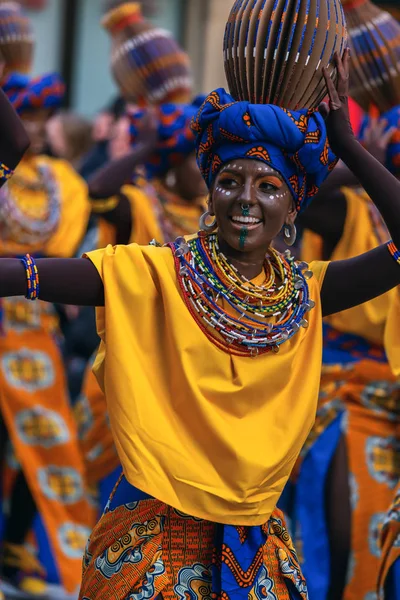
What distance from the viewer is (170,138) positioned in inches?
294

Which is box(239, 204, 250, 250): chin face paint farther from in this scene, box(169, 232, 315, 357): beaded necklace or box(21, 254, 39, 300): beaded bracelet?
box(21, 254, 39, 300): beaded bracelet

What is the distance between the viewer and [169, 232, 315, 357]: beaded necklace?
13.4 feet

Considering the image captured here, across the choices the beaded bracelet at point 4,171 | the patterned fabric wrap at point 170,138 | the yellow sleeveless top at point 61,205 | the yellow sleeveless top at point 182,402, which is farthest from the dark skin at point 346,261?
the yellow sleeveless top at point 61,205

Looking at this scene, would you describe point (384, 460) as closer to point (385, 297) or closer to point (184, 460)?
point (385, 297)

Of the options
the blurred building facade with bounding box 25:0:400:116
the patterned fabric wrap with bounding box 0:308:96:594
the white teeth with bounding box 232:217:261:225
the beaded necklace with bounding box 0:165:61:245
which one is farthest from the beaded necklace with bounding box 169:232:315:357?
the blurred building facade with bounding box 25:0:400:116

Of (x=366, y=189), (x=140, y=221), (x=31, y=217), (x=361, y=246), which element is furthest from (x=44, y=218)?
(x=366, y=189)

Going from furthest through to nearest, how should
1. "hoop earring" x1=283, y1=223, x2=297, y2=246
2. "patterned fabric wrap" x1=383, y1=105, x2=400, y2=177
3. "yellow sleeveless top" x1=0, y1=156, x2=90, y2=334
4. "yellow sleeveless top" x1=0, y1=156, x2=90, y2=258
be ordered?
"yellow sleeveless top" x1=0, y1=156, x2=90, y2=258 → "yellow sleeveless top" x1=0, y1=156, x2=90, y2=334 → "patterned fabric wrap" x1=383, y1=105, x2=400, y2=177 → "hoop earring" x1=283, y1=223, x2=297, y2=246

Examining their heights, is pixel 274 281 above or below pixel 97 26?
above

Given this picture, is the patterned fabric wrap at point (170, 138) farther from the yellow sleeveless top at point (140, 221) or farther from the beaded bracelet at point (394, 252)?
the beaded bracelet at point (394, 252)

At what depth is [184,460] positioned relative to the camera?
4039 mm

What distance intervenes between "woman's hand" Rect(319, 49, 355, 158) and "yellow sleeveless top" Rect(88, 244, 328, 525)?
0.62 meters

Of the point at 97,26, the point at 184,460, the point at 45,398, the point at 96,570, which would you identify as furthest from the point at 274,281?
the point at 97,26

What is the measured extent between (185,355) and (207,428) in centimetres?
→ 22

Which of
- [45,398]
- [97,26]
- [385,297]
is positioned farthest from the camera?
[97,26]
